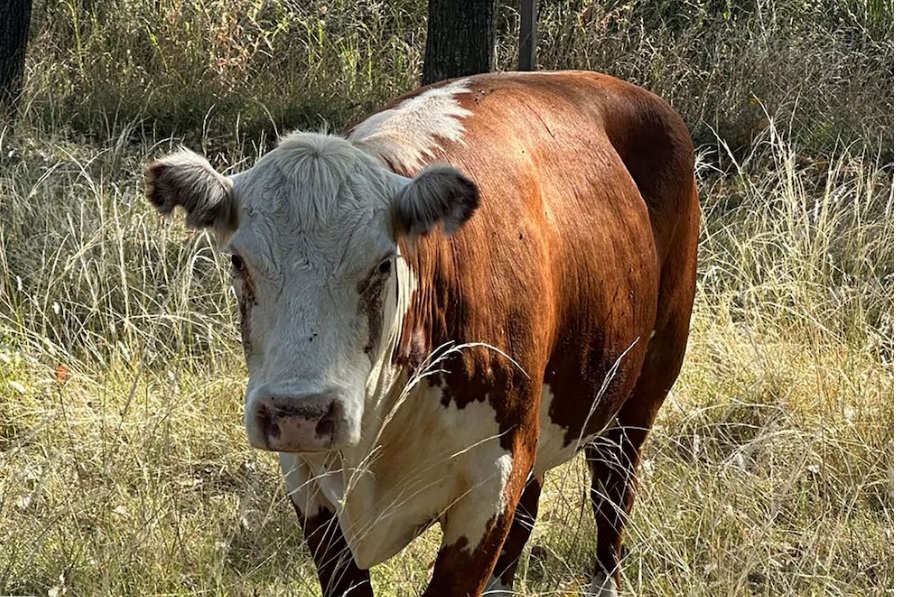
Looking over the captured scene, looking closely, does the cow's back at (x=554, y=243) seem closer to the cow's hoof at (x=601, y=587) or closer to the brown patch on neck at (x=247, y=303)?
the brown patch on neck at (x=247, y=303)

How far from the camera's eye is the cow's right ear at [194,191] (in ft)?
9.32

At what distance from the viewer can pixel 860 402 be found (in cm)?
476

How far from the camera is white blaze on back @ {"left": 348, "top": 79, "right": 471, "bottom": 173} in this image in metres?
3.11

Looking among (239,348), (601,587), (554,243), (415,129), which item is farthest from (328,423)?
(239,348)

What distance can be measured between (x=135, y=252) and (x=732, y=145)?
434cm

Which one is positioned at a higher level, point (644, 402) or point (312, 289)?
point (312, 289)

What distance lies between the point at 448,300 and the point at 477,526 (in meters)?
0.54

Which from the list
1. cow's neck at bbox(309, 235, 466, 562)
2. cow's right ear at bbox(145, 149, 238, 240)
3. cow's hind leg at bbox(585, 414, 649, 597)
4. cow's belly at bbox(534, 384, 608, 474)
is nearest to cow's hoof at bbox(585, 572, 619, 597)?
cow's hind leg at bbox(585, 414, 649, 597)

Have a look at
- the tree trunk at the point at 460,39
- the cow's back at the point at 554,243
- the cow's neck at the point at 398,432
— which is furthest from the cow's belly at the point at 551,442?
the tree trunk at the point at 460,39

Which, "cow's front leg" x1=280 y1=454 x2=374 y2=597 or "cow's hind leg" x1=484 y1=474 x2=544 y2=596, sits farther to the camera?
"cow's hind leg" x1=484 y1=474 x2=544 y2=596

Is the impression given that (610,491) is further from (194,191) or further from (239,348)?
(194,191)

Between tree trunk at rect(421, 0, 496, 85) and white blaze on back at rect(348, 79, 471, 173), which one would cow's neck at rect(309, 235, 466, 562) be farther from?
tree trunk at rect(421, 0, 496, 85)

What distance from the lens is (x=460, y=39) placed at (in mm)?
7410

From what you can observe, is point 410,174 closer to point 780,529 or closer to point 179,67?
point 780,529
